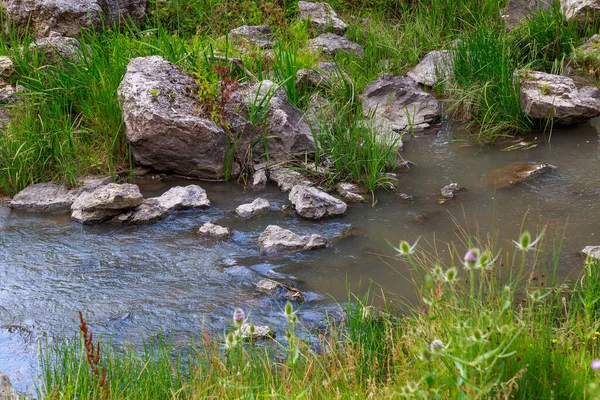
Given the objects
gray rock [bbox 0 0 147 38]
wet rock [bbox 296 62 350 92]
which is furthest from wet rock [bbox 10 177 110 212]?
gray rock [bbox 0 0 147 38]

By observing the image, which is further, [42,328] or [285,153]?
[285,153]

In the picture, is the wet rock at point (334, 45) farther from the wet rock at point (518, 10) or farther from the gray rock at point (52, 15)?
the gray rock at point (52, 15)

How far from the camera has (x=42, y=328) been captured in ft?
14.1

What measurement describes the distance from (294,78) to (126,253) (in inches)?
126

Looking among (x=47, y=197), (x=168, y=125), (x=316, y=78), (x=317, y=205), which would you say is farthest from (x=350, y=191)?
(x=47, y=197)

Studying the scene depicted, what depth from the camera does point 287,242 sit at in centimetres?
533

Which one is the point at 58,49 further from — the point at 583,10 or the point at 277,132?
the point at 583,10

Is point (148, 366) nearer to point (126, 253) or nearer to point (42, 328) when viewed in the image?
point (42, 328)

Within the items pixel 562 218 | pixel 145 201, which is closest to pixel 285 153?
pixel 145 201

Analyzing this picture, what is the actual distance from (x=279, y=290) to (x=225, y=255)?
0.79 m

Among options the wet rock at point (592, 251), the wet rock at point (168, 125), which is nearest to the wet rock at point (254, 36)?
the wet rock at point (168, 125)

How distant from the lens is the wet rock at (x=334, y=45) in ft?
30.5

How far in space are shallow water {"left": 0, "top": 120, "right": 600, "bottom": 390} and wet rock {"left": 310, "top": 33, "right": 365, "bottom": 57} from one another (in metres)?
2.91

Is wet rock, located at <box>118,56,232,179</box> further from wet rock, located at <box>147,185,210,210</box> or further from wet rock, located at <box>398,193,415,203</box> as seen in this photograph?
wet rock, located at <box>398,193,415,203</box>
